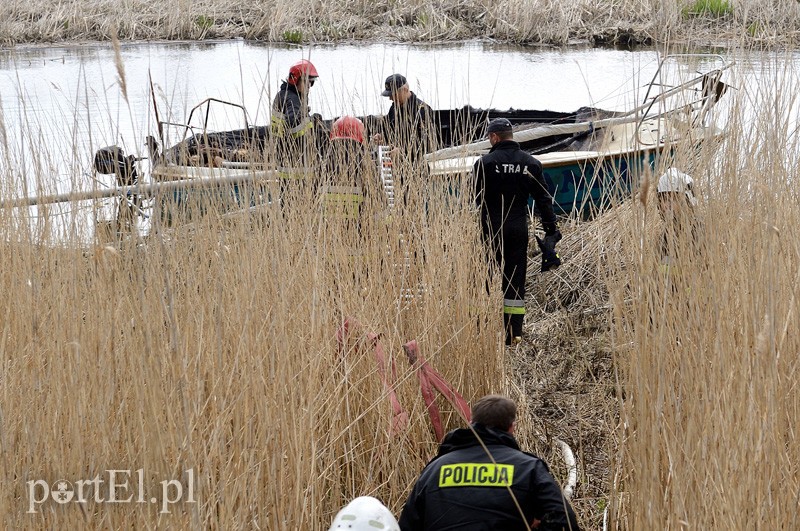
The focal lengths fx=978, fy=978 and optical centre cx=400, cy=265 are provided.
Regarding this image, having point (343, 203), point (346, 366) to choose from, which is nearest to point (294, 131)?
point (343, 203)

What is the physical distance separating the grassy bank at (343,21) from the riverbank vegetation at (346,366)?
51.9 ft

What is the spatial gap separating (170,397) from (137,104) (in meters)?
11.9

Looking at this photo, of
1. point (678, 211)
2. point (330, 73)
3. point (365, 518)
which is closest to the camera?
point (365, 518)

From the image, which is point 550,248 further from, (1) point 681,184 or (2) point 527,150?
(2) point 527,150

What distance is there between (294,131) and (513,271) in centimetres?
159

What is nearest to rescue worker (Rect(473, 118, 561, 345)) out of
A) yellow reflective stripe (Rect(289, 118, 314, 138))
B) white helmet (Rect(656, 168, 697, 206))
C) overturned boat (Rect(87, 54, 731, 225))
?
overturned boat (Rect(87, 54, 731, 225))

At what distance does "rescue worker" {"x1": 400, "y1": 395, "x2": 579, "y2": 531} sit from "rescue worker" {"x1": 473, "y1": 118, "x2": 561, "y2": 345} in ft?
8.88

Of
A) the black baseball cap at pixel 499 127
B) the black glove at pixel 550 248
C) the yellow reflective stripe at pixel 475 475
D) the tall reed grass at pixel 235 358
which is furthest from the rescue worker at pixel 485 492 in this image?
the black baseball cap at pixel 499 127

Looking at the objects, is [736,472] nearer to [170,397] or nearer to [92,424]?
[170,397]

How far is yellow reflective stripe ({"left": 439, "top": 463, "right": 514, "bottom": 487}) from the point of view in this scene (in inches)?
115

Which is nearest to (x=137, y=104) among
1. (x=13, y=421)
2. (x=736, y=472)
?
(x=13, y=421)

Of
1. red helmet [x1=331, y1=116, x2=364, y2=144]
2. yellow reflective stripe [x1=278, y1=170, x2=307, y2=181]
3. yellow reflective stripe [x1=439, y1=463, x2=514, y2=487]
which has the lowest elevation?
yellow reflective stripe [x1=439, y1=463, x2=514, y2=487]

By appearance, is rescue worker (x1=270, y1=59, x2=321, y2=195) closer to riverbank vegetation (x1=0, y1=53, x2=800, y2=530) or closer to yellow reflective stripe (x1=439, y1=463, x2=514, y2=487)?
riverbank vegetation (x1=0, y1=53, x2=800, y2=530)

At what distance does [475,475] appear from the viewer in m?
2.95
